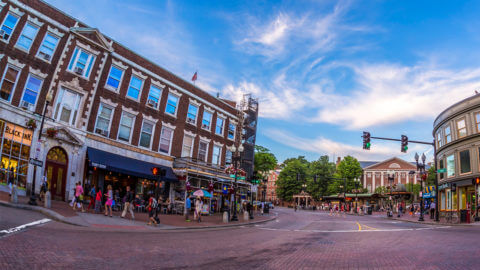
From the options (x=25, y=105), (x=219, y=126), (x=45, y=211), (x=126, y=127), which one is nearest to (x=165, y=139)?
(x=126, y=127)

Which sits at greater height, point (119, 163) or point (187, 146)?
point (187, 146)

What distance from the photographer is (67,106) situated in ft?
73.1

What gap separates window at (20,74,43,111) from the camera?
20.2 m

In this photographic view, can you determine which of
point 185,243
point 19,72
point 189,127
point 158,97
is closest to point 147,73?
point 158,97

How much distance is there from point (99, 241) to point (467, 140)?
33.2 m

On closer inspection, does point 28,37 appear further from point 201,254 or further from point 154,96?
point 201,254

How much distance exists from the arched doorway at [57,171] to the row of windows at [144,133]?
3.02 metres

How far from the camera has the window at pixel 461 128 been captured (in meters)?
32.2

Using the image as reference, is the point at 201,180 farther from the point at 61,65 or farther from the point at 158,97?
the point at 61,65

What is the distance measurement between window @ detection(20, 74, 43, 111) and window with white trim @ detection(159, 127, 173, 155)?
10.1m

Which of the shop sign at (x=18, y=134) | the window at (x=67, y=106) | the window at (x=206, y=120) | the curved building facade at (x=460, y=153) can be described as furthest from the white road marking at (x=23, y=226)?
the curved building facade at (x=460, y=153)

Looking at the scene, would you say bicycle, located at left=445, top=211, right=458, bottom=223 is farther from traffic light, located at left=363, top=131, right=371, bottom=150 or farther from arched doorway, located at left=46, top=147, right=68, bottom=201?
arched doorway, located at left=46, top=147, right=68, bottom=201

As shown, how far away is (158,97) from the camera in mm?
28484

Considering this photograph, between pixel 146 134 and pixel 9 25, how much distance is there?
1158cm
